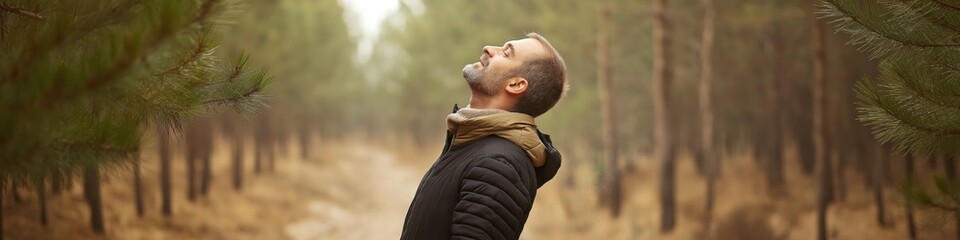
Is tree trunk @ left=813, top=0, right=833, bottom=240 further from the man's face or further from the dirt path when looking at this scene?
the man's face

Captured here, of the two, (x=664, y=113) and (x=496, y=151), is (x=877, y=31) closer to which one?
(x=496, y=151)

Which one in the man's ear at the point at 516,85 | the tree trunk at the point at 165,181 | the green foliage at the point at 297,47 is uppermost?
the green foliage at the point at 297,47

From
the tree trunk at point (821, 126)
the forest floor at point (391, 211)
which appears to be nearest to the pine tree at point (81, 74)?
the forest floor at point (391, 211)

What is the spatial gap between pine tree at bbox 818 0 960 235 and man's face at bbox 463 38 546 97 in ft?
5.81

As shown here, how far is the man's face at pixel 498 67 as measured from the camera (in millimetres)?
2611

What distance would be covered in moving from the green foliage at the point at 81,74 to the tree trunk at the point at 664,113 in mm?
11267

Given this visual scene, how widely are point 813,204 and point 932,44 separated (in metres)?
12.1

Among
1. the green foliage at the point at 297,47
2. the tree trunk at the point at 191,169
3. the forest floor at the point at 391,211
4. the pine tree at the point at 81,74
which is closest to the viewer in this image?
the pine tree at the point at 81,74

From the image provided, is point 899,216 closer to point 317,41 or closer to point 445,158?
point 445,158

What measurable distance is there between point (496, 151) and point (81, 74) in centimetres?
127

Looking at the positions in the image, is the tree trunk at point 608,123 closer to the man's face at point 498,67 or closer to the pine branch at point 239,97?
the pine branch at point 239,97

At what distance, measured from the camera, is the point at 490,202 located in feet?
7.68

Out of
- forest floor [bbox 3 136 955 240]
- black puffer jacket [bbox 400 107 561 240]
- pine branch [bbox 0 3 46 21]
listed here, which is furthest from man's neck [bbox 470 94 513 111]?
forest floor [bbox 3 136 955 240]

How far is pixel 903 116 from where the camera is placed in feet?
11.6
